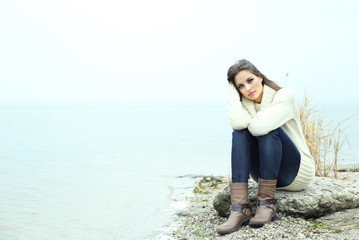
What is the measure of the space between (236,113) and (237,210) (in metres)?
0.68

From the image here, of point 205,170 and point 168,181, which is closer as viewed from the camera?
point 168,181

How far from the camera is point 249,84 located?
2.89 metres

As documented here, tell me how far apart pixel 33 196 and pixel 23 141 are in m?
7.52

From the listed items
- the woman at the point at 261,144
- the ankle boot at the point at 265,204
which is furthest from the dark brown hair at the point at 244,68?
the ankle boot at the point at 265,204

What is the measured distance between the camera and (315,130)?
14.3 ft

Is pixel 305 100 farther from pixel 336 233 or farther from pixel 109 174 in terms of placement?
pixel 109 174

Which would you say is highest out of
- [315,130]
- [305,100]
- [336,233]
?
[305,100]

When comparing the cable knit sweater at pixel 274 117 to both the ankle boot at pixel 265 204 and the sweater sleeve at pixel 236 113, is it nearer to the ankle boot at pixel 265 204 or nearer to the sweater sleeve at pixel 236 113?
the sweater sleeve at pixel 236 113

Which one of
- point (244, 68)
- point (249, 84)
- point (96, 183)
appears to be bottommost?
point (96, 183)

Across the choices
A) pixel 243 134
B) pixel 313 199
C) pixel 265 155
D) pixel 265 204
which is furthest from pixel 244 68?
pixel 313 199

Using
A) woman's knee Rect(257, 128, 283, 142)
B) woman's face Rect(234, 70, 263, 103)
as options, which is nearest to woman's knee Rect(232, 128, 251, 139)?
woman's knee Rect(257, 128, 283, 142)

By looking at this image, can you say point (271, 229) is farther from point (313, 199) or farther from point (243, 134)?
point (243, 134)

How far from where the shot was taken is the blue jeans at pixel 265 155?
8.77 feet

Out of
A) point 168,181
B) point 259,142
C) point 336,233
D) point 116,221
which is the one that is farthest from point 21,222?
point 336,233
